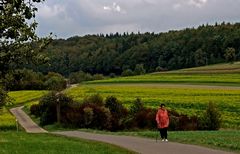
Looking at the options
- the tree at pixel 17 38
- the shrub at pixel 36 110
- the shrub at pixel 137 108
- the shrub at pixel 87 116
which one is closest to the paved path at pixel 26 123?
the shrub at pixel 36 110

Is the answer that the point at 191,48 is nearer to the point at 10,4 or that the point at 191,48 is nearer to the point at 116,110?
the point at 116,110

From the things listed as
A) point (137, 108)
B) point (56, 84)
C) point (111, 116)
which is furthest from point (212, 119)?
point (56, 84)

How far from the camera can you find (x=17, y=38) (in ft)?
59.9

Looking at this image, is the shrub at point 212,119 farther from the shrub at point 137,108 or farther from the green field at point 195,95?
the shrub at point 137,108

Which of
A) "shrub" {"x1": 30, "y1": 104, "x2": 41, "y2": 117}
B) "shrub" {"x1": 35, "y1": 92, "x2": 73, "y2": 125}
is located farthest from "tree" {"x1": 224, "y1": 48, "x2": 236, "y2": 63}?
"shrub" {"x1": 35, "y1": 92, "x2": 73, "y2": 125}

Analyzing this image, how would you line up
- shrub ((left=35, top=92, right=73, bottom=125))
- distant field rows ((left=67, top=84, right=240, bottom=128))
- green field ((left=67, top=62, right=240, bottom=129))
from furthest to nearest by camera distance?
shrub ((left=35, top=92, right=73, bottom=125)), green field ((left=67, top=62, right=240, bottom=129)), distant field rows ((left=67, top=84, right=240, bottom=128))

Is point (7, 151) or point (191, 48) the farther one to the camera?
point (191, 48)

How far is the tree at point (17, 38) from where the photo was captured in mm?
16541

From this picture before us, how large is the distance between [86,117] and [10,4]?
43962mm

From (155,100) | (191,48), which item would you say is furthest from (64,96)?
(191,48)

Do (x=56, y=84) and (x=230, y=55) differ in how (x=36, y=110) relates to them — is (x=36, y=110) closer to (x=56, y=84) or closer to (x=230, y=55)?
(x=56, y=84)

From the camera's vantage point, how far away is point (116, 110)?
63.3 meters

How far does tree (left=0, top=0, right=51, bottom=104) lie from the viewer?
54.3 ft

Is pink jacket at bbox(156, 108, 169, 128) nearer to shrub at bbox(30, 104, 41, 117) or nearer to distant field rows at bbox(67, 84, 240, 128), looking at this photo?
distant field rows at bbox(67, 84, 240, 128)
